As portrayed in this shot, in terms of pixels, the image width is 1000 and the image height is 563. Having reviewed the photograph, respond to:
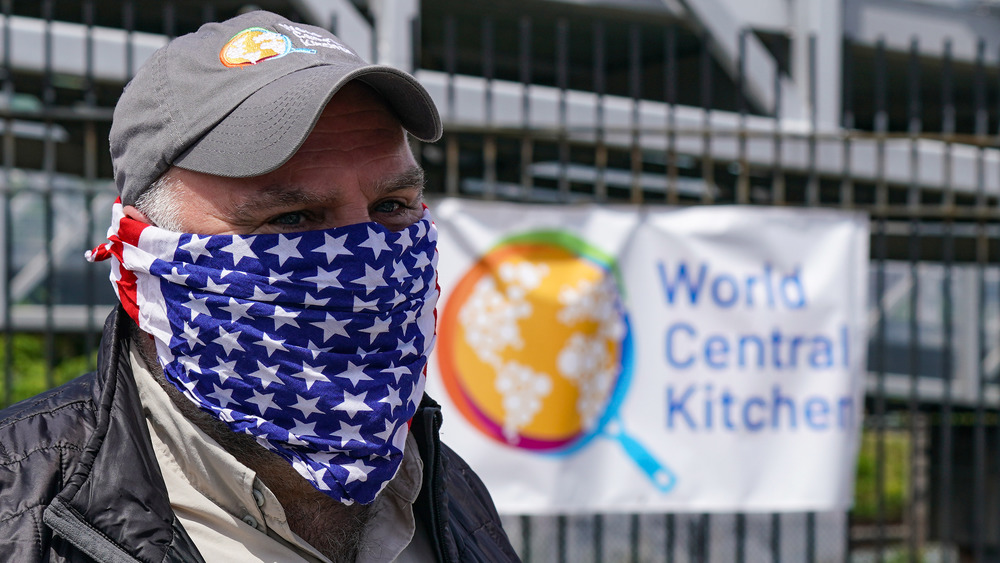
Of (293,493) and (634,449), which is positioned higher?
(293,493)

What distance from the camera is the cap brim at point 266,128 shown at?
1.34 m

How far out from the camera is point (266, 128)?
4.40 feet

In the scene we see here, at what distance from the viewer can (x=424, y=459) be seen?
1.63 meters

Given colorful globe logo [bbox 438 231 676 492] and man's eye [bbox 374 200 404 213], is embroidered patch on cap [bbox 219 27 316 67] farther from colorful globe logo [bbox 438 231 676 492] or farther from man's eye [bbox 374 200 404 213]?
colorful globe logo [bbox 438 231 676 492]

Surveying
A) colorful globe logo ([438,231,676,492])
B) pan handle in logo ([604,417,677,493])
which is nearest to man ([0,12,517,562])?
colorful globe logo ([438,231,676,492])

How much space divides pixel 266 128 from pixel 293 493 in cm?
57

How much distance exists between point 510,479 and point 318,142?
2.80 m

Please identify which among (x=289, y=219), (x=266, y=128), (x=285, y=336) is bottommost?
(x=285, y=336)

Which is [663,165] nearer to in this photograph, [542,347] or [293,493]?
[542,347]

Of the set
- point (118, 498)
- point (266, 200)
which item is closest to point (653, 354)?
point (266, 200)

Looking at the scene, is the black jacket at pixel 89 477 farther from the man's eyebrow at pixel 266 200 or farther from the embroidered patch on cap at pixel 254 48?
the embroidered patch on cap at pixel 254 48

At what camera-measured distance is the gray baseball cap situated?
4.42 ft

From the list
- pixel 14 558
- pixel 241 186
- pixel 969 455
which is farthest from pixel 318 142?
pixel 969 455

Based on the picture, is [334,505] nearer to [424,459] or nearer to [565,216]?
[424,459]
